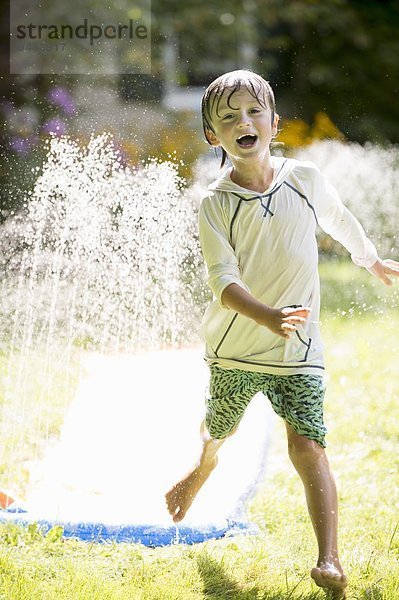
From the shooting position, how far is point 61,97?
841cm

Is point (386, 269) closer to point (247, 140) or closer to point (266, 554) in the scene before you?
point (247, 140)

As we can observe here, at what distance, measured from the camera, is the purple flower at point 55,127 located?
7.96 m

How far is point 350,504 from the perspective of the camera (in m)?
3.23

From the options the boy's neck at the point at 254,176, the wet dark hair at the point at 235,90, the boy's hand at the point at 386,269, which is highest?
the wet dark hair at the point at 235,90

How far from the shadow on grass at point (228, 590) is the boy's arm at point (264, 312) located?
630mm

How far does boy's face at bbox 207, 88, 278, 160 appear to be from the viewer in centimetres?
252

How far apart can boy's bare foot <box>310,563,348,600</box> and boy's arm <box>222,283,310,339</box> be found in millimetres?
538

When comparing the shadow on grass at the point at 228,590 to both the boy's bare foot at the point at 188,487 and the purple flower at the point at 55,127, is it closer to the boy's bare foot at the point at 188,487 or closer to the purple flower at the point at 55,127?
the boy's bare foot at the point at 188,487

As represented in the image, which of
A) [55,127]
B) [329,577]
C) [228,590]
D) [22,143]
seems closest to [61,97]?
[55,127]

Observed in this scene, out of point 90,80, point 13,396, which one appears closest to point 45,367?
point 13,396

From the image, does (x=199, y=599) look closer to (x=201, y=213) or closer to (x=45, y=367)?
(x=201, y=213)

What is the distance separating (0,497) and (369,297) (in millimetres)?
4045

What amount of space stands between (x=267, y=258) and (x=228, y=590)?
2.66 ft

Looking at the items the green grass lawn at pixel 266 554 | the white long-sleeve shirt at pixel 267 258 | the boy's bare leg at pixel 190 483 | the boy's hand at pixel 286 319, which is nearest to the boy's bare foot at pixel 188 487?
the boy's bare leg at pixel 190 483
